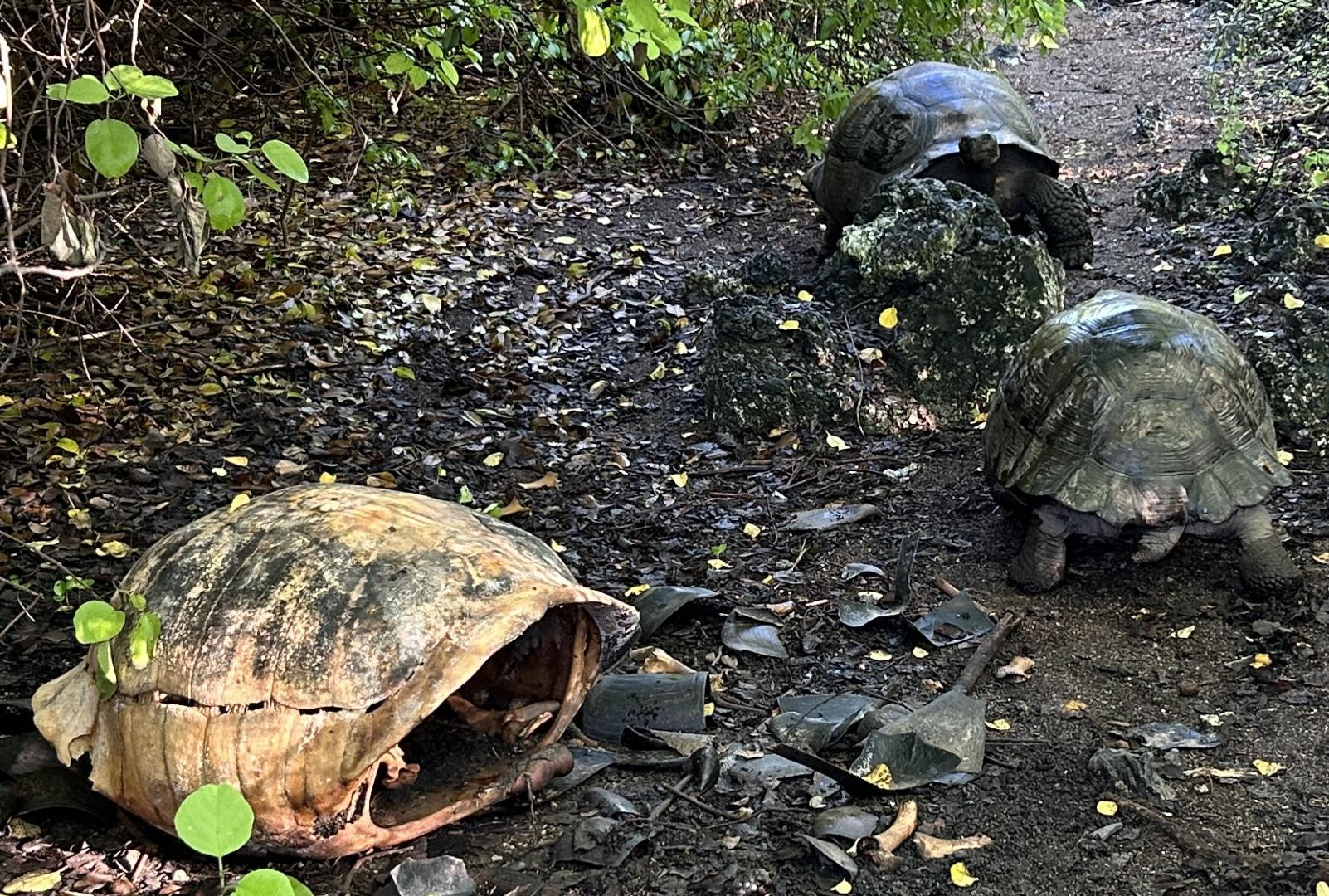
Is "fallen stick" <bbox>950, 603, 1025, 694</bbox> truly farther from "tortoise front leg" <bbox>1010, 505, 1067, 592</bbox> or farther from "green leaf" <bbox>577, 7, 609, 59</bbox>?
"green leaf" <bbox>577, 7, 609, 59</bbox>

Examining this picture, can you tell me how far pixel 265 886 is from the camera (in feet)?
6.67

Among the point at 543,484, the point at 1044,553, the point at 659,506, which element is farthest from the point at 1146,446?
the point at 543,484

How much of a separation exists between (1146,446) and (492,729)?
2.46 meters

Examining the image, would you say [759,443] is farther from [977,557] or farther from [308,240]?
[308,240]

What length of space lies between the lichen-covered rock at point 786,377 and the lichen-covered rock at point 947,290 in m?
0.20

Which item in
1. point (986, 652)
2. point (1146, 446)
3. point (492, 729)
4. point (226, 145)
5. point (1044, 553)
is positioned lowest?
point (492, 729)

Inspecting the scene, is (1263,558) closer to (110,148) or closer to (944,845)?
(944,845)

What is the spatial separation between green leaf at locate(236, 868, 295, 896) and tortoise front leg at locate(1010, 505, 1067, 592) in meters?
3.01

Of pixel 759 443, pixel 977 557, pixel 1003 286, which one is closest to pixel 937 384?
pixel 1003 286

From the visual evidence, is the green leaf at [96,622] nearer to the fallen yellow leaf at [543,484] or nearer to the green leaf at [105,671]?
the green leaf at [105,671]

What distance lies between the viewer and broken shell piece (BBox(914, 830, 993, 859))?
2879 mm

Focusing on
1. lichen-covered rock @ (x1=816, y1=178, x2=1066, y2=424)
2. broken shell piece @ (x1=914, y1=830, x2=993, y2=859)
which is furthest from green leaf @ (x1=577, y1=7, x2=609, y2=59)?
lichen-covered rock @ (x1=816, y1=178, x2=1066, y2=424)

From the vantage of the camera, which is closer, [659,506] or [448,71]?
[448,71]

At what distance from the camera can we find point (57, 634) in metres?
3.90
